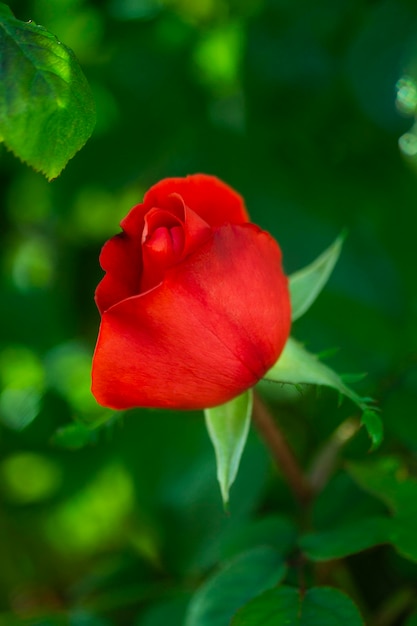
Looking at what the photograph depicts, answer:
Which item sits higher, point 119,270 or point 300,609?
point 119,270

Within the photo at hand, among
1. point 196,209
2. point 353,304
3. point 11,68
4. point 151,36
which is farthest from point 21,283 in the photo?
point 11,68

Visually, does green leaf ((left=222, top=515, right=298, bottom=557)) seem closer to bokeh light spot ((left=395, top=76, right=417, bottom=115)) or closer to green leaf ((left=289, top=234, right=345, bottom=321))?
green leaf ((left=289, top=234, right=345, bottom=321))

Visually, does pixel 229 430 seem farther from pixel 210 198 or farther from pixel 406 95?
pixel 406 95

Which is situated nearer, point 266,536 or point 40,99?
point 40,99

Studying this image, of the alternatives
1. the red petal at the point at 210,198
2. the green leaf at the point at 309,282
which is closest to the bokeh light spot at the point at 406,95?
the green leaf at the point at 309,282

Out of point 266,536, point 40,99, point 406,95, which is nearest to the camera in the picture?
point 40,99

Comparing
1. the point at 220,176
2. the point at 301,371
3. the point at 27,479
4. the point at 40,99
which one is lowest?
the point at 27,479

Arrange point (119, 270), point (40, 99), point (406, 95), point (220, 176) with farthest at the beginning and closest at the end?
point (220, 176) → point (406, 95) → point (119, 270) → point (40, 99)

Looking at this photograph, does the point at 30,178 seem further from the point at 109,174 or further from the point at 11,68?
the point at 11,68

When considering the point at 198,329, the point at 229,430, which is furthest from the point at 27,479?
the point at 198,329
